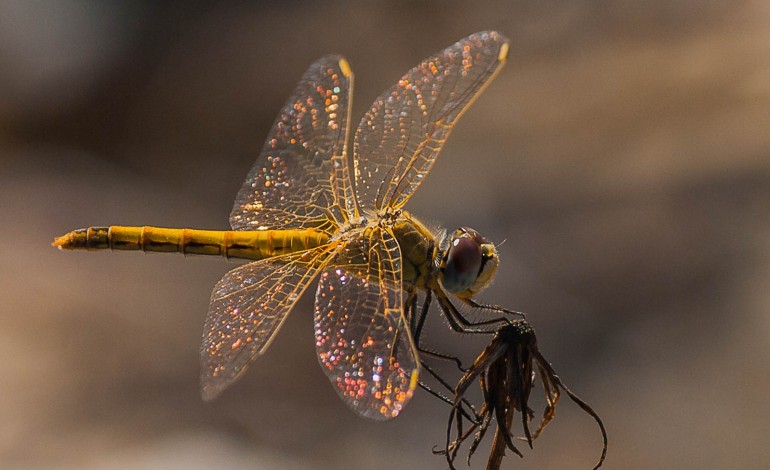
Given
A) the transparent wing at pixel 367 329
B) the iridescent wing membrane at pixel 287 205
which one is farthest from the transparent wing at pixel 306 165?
the transparent wing at pixel 367 329

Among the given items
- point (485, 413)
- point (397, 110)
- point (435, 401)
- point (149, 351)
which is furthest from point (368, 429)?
point (485, 413)

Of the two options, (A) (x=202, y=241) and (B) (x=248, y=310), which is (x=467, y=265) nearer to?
(B) (x=248, y=310)

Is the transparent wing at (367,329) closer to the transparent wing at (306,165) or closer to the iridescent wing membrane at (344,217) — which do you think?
the iridescent wing membrane at (344,217)

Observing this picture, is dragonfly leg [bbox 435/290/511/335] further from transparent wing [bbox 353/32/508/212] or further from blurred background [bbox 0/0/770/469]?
blurred background [bbox 0/0/770/469]

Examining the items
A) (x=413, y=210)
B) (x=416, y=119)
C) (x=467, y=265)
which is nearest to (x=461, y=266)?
(x=467, y=265)

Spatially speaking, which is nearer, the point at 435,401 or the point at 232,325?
the point at 232,325

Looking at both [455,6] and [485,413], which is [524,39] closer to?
[455,6]

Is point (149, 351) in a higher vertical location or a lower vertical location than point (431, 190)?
lower
